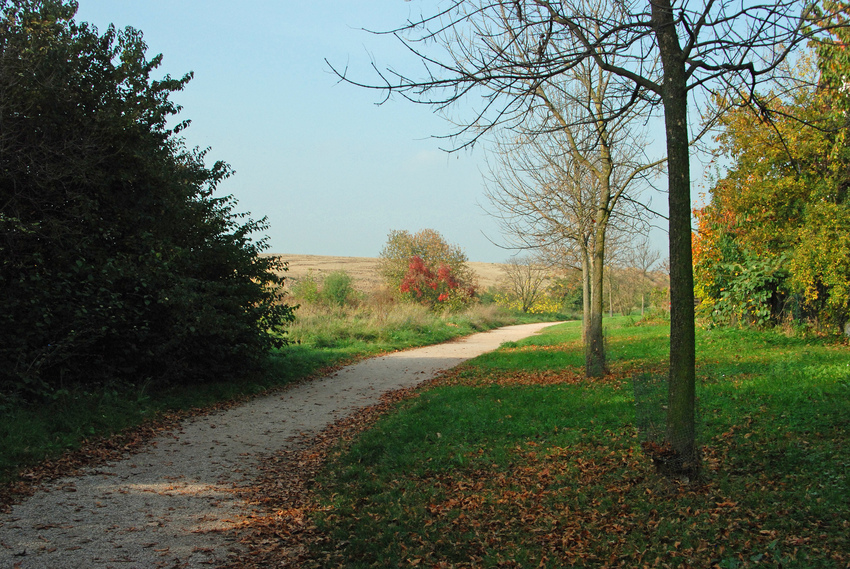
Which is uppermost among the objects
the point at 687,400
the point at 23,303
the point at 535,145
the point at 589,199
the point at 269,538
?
the point at 535,145

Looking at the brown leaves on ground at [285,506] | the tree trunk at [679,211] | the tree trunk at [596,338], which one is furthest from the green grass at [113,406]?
the tree trunk at [596,338]

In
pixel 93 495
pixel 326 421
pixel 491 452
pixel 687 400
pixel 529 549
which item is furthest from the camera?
pixel 326 421

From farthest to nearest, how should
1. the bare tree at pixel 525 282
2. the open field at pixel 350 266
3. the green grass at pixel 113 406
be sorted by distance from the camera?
the open field at pixel 350 266, the bare tree at pixel 525 282, the green grass at pixel 113 406

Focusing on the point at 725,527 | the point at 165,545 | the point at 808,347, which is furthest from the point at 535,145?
the point at 165,545

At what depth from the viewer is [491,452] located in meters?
6.06

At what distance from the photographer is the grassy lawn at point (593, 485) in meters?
3.76

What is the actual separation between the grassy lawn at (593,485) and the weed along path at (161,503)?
94cm

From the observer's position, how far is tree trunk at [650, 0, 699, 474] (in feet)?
14.5

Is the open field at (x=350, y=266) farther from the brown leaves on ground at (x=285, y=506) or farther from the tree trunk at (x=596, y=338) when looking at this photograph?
the brown leaves on ground at (x=285, y=506)

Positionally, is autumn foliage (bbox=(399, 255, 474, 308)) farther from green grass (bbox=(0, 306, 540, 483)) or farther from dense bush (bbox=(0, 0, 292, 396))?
dense bush (bbox=(0, 0, 292, 396))

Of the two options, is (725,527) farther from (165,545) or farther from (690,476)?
(165,545)

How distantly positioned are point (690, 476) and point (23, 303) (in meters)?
8.10

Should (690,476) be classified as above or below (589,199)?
below

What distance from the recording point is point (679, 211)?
4438mm
